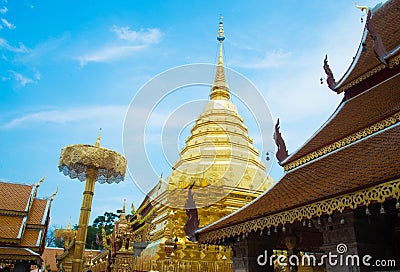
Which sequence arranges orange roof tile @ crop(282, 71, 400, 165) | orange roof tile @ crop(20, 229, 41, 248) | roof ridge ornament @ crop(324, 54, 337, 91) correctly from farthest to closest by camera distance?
1. orange roof tile @ crop(20, 229, 41, 248)
2. roof ridge ornament @ crop(324, 54, 337, 91)
3. orange roof tile @ crop(282, 71, 400, 165)

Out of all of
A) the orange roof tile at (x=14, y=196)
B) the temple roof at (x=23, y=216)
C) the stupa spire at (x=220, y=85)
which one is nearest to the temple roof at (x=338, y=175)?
the temple roof at (x=23, y=216)

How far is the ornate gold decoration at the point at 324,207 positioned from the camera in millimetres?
4051

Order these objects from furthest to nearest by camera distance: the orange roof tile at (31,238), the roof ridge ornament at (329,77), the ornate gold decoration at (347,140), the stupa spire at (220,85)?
the stupa spire at (220,85) → the orange roof tile at (31,238) → the roof ridge ornament at (329,77) → the ornate gold decoration at (347,140)

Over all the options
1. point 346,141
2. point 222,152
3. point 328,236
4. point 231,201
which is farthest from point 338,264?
point 222,152

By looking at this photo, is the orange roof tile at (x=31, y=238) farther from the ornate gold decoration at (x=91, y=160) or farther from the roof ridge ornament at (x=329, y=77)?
the roof ridge ornament at (x=329, y=77)

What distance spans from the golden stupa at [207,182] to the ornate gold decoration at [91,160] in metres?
3.11

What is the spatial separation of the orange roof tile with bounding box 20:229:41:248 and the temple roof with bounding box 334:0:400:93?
15.0 meters

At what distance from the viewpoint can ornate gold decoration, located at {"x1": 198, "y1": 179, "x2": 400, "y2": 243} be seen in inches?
159

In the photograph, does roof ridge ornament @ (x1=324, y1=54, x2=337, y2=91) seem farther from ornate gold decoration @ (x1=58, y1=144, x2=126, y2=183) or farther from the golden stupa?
ornate gold decoration @ (x1=58, y1=144, x2=126, y2=183)

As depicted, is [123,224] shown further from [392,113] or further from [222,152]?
[392,113]

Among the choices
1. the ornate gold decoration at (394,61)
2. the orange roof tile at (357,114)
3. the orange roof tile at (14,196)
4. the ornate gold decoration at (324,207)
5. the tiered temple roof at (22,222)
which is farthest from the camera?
the orange roof tile at (14,196)

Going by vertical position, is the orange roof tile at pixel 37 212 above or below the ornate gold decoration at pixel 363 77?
below

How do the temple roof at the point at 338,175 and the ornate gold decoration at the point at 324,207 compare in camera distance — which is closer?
the ornate gold decoration at the point at 324,207

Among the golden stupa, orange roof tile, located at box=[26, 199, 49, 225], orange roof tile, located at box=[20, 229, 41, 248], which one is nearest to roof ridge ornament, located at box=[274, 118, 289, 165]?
the golden stupa
